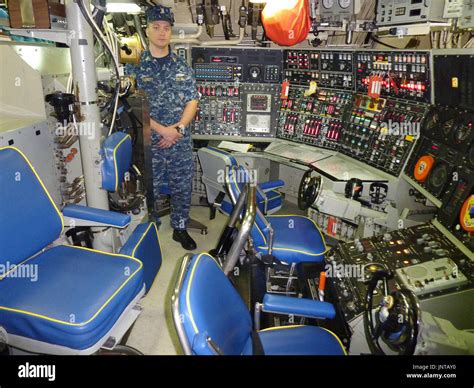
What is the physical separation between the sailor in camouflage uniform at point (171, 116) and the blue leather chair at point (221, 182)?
0.78 ft

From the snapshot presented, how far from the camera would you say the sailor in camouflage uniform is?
3.16m

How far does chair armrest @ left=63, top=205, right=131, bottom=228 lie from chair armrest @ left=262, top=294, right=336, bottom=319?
0.82 meters

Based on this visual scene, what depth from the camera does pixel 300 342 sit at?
4.97 feet

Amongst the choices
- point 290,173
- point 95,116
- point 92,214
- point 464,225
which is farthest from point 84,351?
point 290,173

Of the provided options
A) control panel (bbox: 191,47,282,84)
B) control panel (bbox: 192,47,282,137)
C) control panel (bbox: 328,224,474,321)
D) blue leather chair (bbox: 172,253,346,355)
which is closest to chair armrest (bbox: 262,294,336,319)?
blue leather chair (bbox: 172,253,346,355)

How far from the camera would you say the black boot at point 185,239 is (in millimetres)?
3324

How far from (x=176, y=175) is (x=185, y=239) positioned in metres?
0.62

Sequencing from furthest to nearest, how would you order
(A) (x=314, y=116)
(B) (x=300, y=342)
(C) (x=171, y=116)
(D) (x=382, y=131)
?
(A) (x=314, y=116), (C) (x=171, y=116), (D) (x=382, y=131), (B) (x=300, y=342)

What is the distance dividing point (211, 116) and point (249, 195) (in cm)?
247

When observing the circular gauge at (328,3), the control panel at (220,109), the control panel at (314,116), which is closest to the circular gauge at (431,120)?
the control panel at (314,116)

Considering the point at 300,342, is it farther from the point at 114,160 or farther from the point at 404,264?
the point at 114,160

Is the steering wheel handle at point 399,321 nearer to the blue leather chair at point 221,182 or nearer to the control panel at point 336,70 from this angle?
the blue leather chair at point 221,182

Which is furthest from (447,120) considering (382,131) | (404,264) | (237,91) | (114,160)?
(237,91)

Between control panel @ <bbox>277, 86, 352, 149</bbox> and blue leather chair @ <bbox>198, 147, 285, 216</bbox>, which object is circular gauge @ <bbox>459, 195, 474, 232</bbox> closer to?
blue leather chair @ <bbox>198, 147, 285, 216</bbox>
